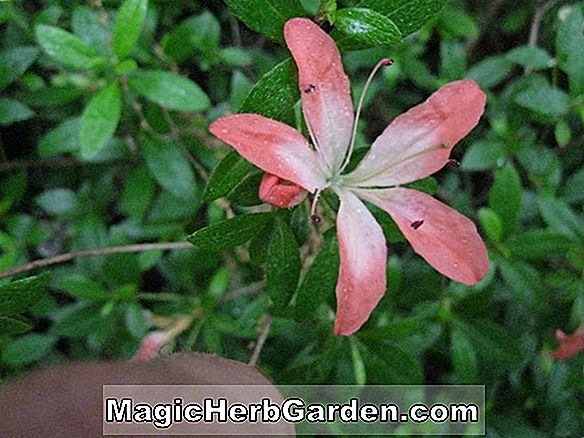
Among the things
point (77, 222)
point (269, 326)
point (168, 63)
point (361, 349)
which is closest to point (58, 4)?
point (168, 63)

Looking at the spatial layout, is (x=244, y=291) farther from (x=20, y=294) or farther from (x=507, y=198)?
(x=20, y=294)

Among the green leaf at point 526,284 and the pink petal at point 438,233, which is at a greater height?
the green leaf at point 526,284

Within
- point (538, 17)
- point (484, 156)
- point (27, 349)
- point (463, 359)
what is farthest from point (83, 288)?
point (538, 17)

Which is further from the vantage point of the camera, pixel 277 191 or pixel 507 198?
pixel 507 198

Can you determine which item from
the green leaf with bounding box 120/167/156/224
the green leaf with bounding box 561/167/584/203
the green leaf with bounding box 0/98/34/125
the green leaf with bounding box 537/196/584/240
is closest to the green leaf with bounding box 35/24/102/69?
the green leaf with bounding box 0/98/34/125

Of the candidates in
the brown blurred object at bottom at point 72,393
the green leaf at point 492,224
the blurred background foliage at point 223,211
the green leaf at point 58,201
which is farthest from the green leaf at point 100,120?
the brown blurred object at bottom at point 72,393

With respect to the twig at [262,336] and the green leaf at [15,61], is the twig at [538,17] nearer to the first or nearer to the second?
the twig at [262,336]
